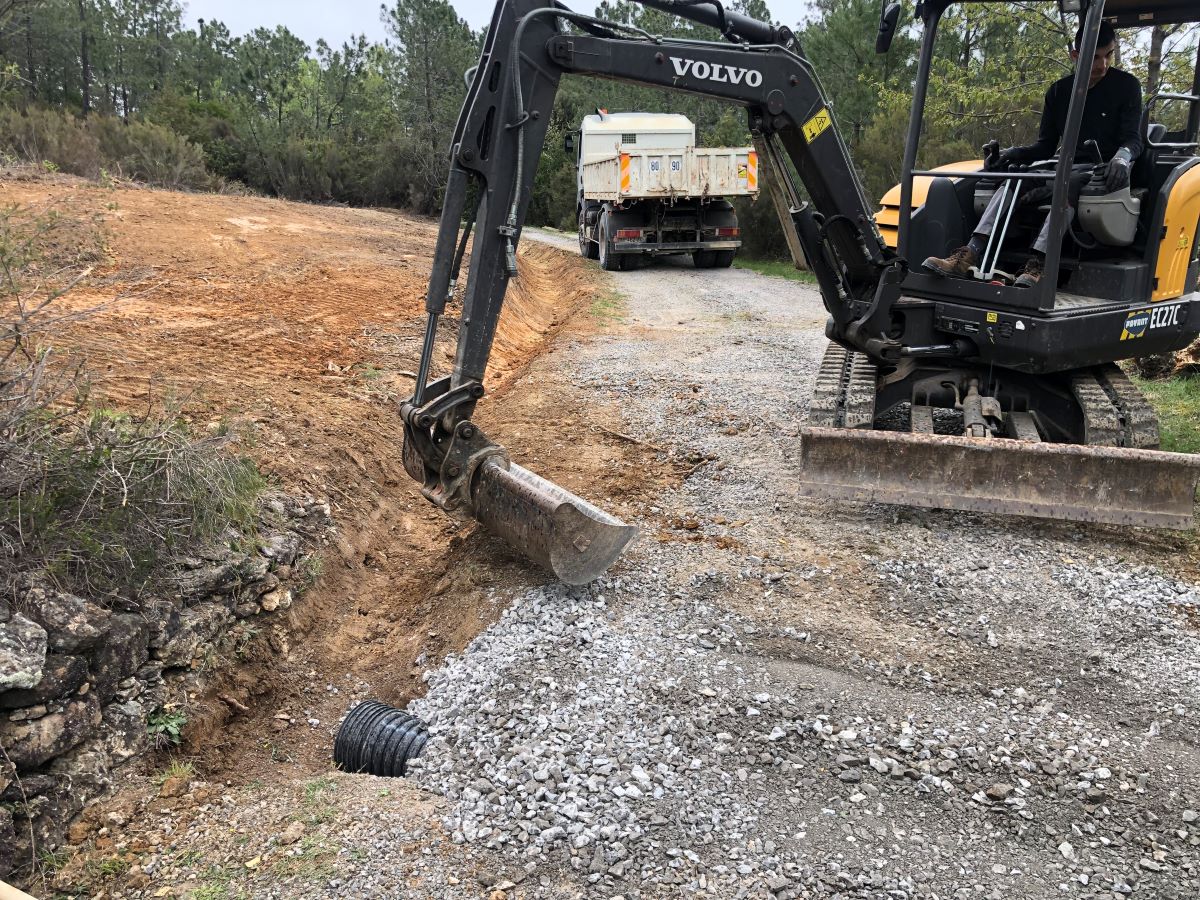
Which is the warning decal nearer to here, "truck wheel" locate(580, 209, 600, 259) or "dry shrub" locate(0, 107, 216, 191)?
"truck wheel" locate(580, 209, 600, 259)

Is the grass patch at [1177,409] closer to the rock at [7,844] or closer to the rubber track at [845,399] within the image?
the rubber track at [845,399]

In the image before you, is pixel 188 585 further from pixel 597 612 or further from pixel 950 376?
pixel 950 376

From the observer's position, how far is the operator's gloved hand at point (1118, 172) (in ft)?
17.3

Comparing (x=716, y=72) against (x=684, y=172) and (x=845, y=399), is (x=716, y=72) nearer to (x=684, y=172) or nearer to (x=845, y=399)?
(x=845, y=399)

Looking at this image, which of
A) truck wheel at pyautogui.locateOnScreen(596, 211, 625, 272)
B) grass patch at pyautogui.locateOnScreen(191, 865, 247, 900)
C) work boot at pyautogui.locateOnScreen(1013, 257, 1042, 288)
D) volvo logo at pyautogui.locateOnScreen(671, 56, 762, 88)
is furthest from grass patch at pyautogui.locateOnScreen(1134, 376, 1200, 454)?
truck wheel at pyautogui.locateOnScreen(596, 211, 625, 272)

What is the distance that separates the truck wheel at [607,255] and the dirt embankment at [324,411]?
465cm

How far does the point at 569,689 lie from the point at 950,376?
3.89 metres

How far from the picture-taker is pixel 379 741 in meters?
3.66

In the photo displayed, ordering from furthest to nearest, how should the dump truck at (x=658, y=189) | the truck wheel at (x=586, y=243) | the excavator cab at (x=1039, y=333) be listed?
the truck wheel at (x=586, y=243)
the dump truck at (x=658, y=189)
the excavator cab at (x=1039, y=333)

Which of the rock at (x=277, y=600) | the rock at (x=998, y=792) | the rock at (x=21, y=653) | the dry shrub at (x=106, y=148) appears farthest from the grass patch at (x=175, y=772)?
the dry shrub at (x=106, y=148)

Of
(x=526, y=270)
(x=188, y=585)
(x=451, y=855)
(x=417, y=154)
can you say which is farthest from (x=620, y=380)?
(x=417, y=154)

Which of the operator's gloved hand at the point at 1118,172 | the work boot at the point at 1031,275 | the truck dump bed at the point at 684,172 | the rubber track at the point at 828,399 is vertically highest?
the truck dump bed at the point at 684,172

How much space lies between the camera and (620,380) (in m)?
9.02

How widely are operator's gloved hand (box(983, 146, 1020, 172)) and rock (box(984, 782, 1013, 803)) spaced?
4568 mm
